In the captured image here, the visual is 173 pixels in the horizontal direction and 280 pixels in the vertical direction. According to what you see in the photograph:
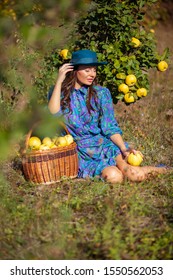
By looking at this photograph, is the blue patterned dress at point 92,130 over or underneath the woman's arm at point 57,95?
underneath

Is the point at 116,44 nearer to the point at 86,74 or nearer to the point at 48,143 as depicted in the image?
the point at 86,74

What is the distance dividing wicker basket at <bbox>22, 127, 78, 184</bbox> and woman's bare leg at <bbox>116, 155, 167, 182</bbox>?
417 mm

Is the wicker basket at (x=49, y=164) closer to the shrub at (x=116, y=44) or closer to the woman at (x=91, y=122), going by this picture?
the woman at (x=91, y=122)

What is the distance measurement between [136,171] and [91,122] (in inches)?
21.5

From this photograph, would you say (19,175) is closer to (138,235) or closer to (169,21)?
(138,235)

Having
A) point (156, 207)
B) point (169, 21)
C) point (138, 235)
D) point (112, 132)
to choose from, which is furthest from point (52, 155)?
point (169, 21)

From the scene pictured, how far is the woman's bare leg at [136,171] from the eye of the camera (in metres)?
3.75

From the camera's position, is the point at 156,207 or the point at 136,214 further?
the point at 156,207

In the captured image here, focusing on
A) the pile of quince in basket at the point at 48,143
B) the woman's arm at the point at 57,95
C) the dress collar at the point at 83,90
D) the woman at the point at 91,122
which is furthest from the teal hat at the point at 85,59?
the pile of quince in basket at the point at 48,143

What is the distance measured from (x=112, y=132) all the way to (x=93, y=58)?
2.01 ft

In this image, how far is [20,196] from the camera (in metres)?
3.43

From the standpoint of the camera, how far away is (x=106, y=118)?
3.98 metres

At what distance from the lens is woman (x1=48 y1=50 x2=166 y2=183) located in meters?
3.86

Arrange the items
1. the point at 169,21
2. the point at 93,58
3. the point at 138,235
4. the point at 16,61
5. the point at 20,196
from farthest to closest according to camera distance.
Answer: the point at 169,21 → the point at 16,61 → the point at 93,58 → the point at 20,196 → the point at 138,235
